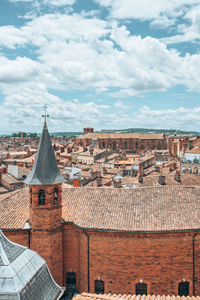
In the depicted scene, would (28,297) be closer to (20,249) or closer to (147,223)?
(20,249)

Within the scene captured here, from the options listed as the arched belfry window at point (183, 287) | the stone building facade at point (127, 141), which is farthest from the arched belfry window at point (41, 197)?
the stone building facade at point (127, 141)

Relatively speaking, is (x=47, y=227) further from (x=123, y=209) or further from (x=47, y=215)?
(x=123, y=209)

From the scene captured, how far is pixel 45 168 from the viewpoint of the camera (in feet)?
73.9

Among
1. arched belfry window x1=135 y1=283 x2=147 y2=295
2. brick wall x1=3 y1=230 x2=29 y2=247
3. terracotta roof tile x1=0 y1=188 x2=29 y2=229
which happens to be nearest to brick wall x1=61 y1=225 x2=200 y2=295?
arched belfry window x1=135 y1=283 x2=147 y2=295

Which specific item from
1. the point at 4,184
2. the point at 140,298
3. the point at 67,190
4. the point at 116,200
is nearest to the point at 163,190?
the point at 116,200

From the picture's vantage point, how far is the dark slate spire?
22172 mm

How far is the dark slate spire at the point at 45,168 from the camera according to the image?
22172 millimetres

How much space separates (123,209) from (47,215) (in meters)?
5.56

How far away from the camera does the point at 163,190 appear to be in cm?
2461

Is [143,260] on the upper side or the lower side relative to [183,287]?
upper

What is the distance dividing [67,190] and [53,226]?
4.82 m

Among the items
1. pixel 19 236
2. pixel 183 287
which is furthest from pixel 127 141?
pixel 183 287

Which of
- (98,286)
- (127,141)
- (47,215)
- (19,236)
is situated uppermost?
(127,141)

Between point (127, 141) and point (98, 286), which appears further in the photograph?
point (127, 141)
